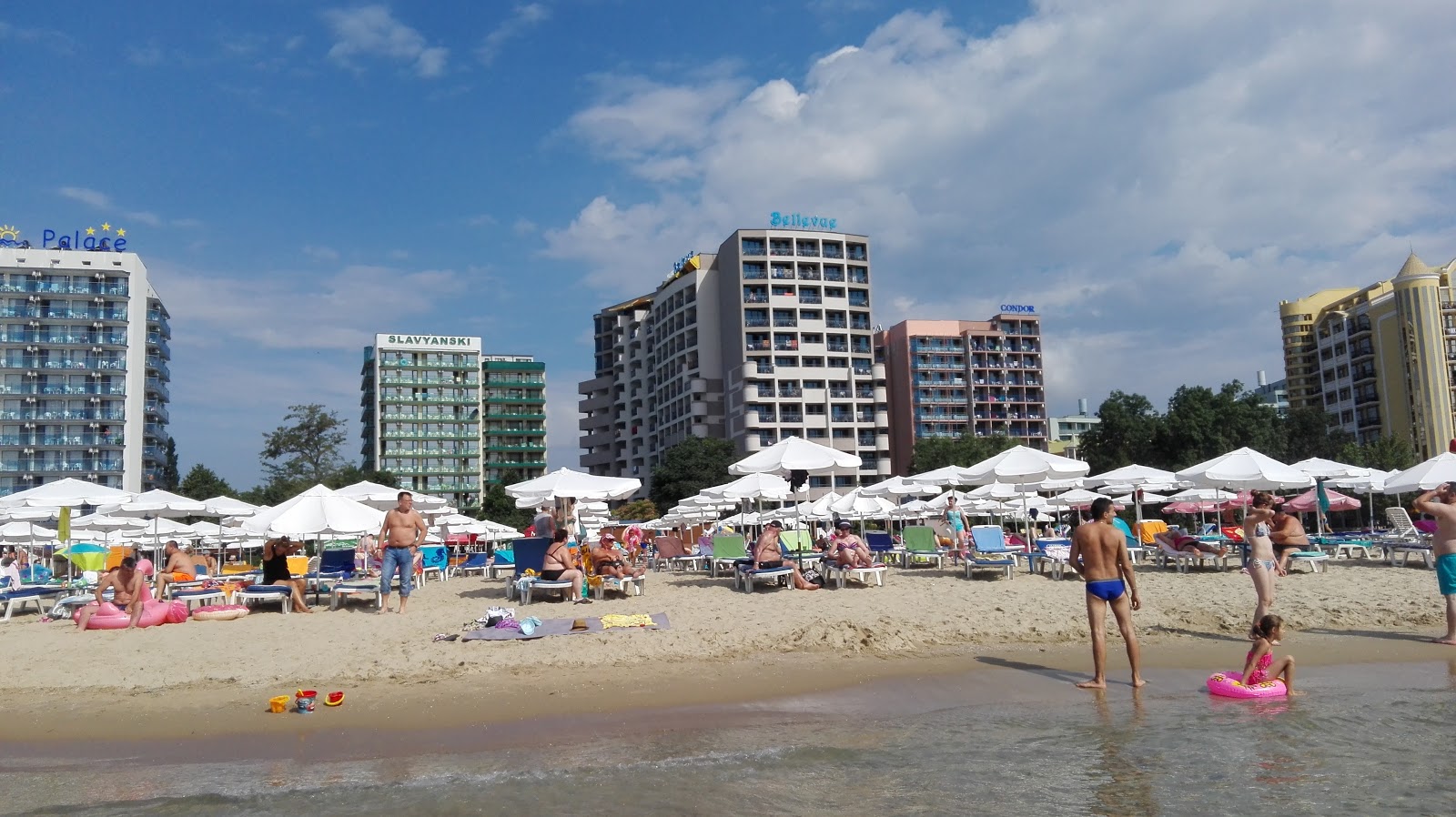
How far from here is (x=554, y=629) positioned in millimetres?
11086

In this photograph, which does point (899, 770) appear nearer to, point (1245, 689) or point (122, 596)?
point (1245, 689)

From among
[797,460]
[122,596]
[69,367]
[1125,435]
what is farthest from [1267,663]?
[69,367]

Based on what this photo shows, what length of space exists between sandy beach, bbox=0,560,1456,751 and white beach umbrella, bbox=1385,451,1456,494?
3.06 metres

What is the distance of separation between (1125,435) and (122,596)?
2125 inches

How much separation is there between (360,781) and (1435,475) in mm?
17281

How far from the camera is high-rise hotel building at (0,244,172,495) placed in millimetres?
70812

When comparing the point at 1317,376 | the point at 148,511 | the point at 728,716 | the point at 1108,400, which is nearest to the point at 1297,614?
the point at 728,716

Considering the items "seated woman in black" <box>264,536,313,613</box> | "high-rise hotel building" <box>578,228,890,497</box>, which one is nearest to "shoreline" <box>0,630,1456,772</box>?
"seated woman in black" <box>264,536,313,613</box>

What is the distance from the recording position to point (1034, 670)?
980 cm

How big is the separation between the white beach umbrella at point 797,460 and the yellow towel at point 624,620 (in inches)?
138

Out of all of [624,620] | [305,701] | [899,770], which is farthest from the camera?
[624,620]

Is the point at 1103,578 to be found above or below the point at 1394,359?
below

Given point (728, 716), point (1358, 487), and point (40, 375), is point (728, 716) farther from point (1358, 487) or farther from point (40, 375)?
point (40, 375)

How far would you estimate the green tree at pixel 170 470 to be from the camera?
A: 83.6 meters
